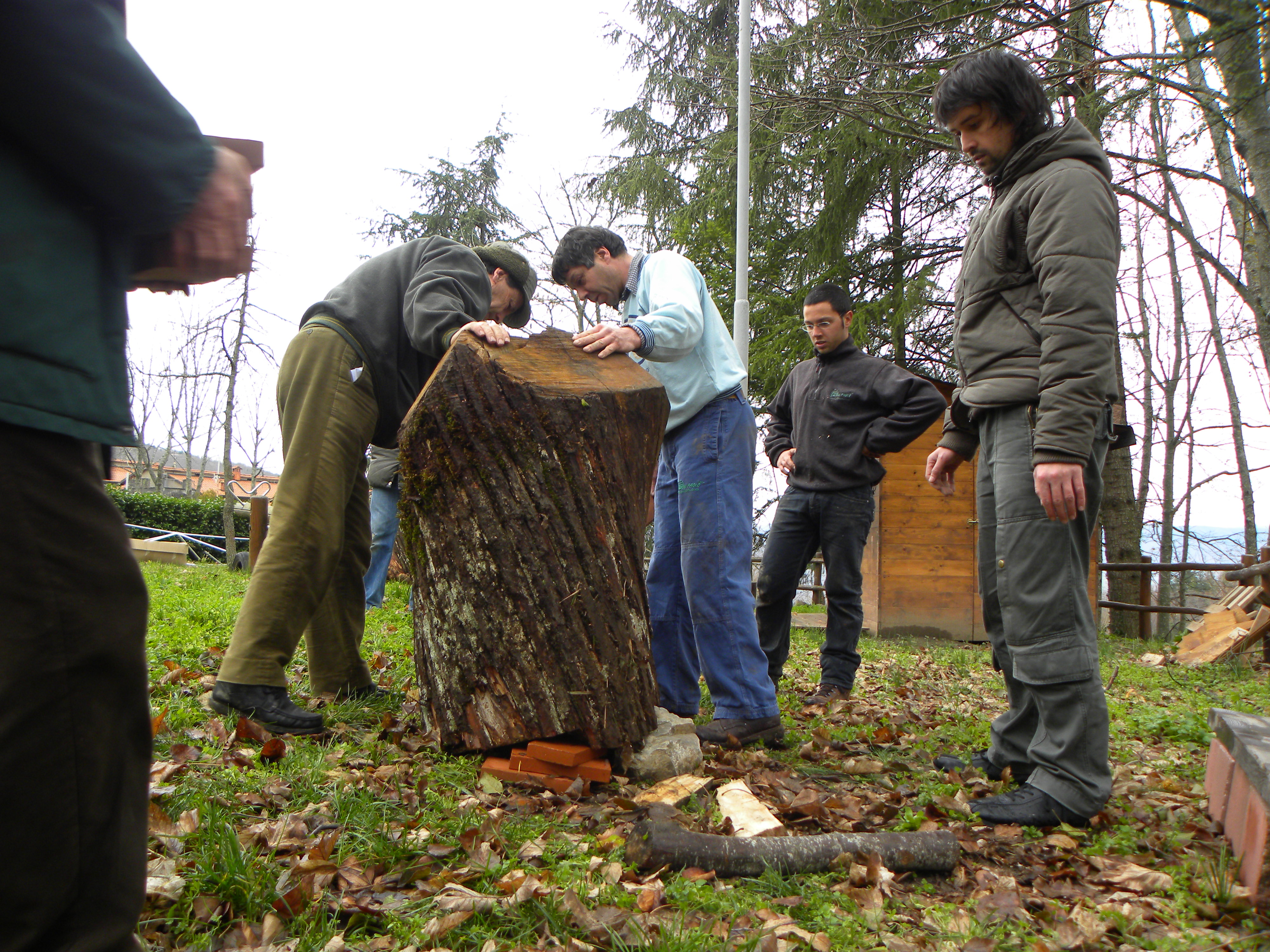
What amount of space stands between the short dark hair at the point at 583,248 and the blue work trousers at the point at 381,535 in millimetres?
3462

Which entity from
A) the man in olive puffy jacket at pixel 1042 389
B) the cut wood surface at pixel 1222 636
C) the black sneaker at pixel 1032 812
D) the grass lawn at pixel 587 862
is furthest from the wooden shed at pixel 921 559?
the black sneaker at pixel 1032 812

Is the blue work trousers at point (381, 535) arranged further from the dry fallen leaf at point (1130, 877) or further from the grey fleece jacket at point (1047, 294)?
the dry fallen leaf at point (1130, 877)

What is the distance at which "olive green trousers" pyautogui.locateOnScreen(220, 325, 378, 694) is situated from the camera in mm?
3041

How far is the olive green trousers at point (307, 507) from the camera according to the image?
3041 mm

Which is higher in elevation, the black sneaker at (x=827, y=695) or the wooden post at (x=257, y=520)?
the wooden post at (x=257, y=520)

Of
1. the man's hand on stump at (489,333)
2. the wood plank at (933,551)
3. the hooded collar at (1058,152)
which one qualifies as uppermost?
the hooded collar at (1058,152)

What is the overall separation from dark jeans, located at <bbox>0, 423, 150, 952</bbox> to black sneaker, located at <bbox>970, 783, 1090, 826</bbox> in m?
2.32

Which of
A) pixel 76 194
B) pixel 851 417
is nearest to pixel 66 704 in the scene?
pixel 76 194

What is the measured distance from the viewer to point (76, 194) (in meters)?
1.12

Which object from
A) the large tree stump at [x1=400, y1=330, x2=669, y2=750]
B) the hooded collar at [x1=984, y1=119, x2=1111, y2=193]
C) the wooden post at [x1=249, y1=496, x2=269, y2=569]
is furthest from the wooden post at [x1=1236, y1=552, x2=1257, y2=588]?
the wooden post at [x1=249, y1=496, x2=269, y2=569]

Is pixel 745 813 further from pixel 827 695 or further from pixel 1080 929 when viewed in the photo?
pixel 827 695

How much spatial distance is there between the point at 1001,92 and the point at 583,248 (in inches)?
69.6

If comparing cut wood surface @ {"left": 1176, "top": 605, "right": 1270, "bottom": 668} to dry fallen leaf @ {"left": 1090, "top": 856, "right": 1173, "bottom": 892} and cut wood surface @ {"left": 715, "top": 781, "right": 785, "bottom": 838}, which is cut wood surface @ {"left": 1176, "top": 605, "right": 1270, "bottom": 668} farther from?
cut wood surface @ {"left": 715, "top": 781, "right": 785, "bottom": 838}

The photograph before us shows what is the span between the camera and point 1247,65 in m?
3.99
